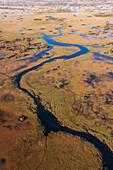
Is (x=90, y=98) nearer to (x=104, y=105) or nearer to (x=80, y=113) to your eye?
(x=104, y=105)

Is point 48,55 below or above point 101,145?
above

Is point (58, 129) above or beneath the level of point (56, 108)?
beneath

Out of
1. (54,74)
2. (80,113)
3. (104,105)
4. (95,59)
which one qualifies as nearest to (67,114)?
(80,113)

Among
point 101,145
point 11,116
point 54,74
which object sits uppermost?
point 54,74

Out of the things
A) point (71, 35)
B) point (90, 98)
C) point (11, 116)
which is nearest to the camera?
point (11, 116)

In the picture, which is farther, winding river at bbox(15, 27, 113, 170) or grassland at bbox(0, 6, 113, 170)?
winding river at bbox(15, 27, 113, 170)

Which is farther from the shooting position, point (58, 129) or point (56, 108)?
point (56, 108)

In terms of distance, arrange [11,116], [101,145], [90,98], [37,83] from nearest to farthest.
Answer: [101,145]
[11,116]
[90,98]
[37,83]

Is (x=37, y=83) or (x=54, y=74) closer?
(x=37, y=83)

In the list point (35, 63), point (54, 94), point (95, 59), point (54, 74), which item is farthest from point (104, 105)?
point (35, 63)

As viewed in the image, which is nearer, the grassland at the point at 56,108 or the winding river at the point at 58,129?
the grassland at the point at 56,108
